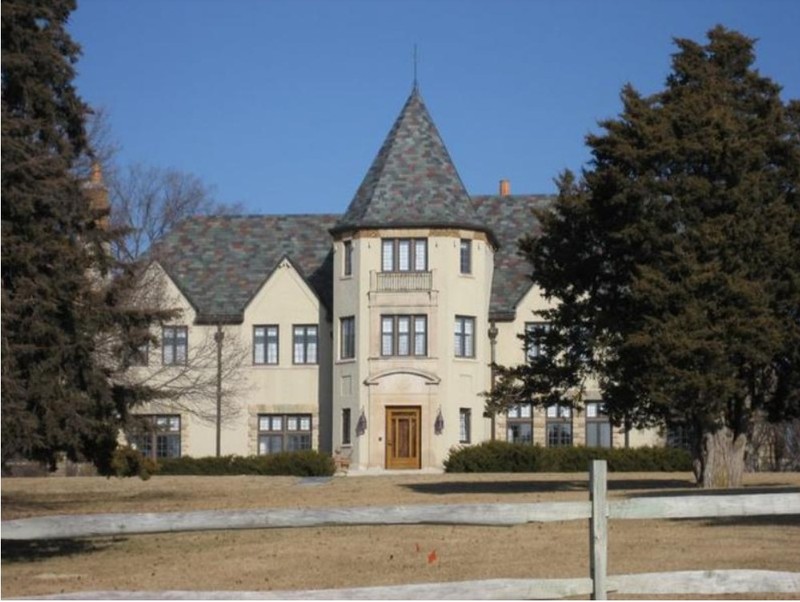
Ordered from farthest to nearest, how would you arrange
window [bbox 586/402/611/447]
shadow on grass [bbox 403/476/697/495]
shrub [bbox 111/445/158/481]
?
1. window [bbox 586/402/611/447]
2. shadow on grass [bbox 403/476/697/495]
3. shrub [bbox 111/445/158/481]

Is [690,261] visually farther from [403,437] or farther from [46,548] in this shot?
[403,437]

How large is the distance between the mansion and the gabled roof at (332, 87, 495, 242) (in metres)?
0.06

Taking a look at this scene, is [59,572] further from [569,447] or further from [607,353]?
[569,447]

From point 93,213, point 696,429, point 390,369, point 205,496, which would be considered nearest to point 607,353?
point 696,429

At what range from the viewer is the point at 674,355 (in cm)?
3250

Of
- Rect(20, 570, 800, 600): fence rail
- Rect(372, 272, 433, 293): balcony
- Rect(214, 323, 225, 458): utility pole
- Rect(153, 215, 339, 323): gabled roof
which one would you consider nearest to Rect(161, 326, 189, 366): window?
Rect(153, 215, 339, 323): gabled roof

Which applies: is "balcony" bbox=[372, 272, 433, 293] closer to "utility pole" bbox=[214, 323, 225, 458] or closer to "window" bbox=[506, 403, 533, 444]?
"window" bbox=[506, 403, 533, 444]

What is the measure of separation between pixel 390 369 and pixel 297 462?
571 cm

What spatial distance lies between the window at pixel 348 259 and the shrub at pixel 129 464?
Result: 30.0 m

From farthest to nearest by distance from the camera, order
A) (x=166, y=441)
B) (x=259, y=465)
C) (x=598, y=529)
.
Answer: (x=166, y=441) < (x=259, y=465) < (x=598, y=529)

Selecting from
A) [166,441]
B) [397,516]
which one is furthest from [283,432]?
[397,516]

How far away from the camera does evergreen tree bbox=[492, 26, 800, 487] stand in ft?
108

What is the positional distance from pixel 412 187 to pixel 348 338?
6400 mm

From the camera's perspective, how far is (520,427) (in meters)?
60.1
